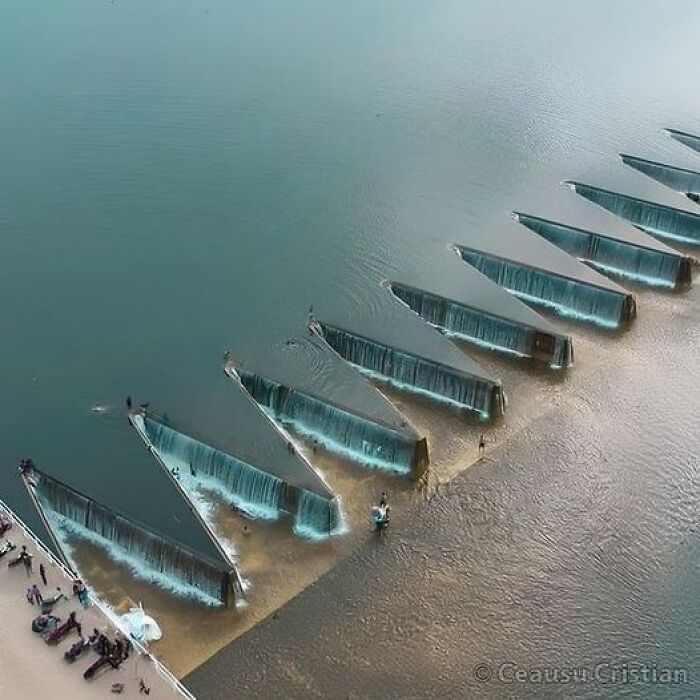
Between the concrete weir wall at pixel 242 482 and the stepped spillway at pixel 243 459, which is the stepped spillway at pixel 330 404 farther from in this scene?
the concrete weir wall at pixel 242 482

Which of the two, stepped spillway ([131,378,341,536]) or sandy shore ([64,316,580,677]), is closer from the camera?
sandy shore ([64,316,580,677])

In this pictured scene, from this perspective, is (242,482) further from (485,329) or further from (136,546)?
(485,329)

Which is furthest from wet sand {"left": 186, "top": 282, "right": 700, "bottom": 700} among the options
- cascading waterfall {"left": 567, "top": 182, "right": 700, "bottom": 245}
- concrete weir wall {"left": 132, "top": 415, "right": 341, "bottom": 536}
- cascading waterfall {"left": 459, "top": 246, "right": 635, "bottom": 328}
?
cascading waterfall {"left": 567, "top": 182, "right": 700, "bottom": 245}

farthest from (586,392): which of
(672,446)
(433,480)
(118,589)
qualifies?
(118,589)

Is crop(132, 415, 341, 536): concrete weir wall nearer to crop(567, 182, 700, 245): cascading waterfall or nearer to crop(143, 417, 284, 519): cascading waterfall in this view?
crop(143, 417, 284, 519): cascading waterfall

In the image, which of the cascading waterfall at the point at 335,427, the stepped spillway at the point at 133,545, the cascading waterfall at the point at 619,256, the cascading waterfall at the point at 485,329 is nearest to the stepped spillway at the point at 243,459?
the cascading waterfall at the point at 335,427

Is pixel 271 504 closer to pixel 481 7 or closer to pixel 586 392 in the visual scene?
pixel 586 392

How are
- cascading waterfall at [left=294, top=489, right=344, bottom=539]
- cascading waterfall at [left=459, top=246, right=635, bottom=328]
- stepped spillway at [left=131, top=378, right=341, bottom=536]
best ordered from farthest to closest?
cascading waterfall at [left=459, top=246, right=635, bottom=328] < stepped spillway at [left=131, top=378, right=341, bottom=536] < cascading waterfall at [left=294, top=489, right=344, bottom=539]
